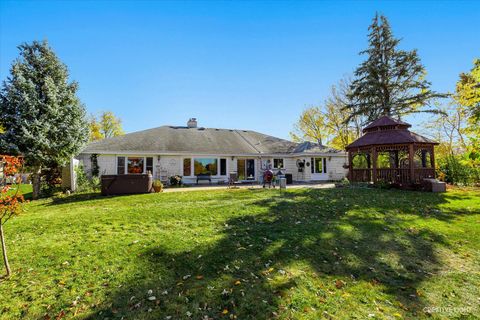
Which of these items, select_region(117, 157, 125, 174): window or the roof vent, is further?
the roof vent

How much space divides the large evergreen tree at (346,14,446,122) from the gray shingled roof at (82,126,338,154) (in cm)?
596

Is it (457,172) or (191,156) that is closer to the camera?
(457,172)

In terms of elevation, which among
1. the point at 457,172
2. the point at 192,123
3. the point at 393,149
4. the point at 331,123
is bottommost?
the point at 457,172

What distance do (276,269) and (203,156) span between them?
615 inches

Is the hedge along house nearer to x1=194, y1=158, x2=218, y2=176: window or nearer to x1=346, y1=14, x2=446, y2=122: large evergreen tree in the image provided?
x1=194, y1=158, x2=218, y2=176: window

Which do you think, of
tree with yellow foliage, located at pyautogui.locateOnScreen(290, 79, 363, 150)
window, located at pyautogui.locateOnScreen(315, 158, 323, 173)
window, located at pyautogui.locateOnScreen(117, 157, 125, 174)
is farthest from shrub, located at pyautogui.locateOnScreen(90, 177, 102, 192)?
tree with yellow foliage, located at pyautogui.locateOnScreen(290, 79, 363, 150)

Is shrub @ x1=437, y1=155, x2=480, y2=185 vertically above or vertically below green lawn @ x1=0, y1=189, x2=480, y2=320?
above

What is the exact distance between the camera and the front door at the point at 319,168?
2138 cm

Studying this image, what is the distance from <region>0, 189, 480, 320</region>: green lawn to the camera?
345 cm

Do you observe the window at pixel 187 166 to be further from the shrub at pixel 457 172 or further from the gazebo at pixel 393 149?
the shrub at pixel 457 172

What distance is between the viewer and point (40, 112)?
521 inches

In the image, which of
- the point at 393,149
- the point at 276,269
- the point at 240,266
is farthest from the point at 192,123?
the point at 276,269

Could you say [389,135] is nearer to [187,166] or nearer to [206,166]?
[206,166]

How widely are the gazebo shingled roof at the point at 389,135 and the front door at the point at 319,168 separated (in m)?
4.68
